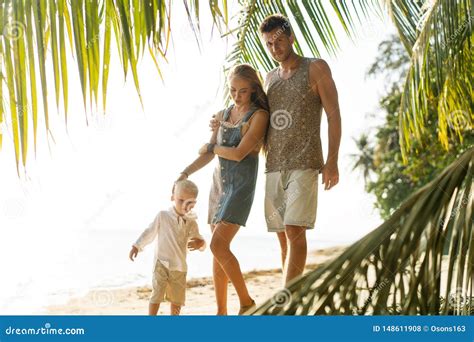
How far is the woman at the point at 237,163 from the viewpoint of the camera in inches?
148

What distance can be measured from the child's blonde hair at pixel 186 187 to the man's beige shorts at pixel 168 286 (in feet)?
1.45

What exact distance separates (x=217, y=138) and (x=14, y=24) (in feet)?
6.88

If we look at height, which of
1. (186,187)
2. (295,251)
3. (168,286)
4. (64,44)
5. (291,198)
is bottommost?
(168,286)

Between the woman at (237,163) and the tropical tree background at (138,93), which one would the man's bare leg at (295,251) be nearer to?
the woman at (237,163)

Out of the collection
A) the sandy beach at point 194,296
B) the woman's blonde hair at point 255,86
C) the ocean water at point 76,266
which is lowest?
the ocean water at point 76,266

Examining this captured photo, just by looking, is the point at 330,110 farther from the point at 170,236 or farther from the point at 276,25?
the point at 170,236

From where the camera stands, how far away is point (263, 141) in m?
3.80

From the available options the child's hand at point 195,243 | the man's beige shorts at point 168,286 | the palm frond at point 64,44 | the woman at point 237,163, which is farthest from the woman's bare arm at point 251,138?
the palm frond at point 64,44

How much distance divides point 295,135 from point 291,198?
0.99 ft

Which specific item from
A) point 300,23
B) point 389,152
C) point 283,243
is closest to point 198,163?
point 283,243

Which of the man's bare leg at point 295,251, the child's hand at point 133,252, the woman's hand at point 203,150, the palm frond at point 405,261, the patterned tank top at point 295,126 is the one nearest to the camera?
the palm frond at point 405,261

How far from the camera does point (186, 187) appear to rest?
404 centimetres

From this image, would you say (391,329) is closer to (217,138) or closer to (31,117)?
(31,117)

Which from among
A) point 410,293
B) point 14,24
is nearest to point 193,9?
point 14,24
